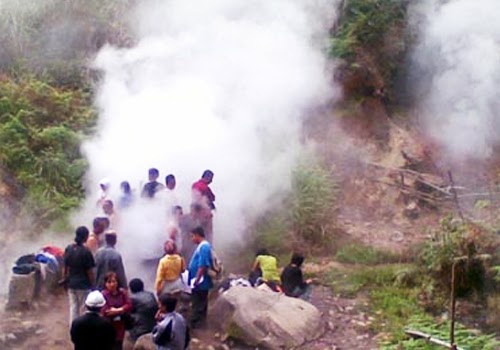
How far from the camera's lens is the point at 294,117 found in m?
12.2

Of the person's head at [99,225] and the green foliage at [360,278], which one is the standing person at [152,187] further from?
the green foliage at [360,278]

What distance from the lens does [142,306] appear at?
6895 mm

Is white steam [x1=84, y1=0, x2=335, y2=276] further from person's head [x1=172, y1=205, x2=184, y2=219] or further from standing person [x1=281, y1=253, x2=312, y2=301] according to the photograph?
standing person [x1=281, y1=253, x2=312, y2=301]

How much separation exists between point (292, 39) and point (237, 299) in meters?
5.96

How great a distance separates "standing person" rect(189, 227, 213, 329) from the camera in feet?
24.5

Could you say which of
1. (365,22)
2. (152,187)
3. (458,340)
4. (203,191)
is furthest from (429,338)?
(365,22)

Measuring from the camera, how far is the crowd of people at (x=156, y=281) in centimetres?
606

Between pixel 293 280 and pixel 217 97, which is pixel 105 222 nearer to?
pixel 293 280

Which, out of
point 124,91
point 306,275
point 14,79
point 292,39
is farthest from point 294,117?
point 14,79

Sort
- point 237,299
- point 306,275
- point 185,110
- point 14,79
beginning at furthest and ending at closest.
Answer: point 14,79, point 185,110, point 306,275, point 237,299

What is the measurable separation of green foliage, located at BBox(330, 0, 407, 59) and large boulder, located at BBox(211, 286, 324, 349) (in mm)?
6146

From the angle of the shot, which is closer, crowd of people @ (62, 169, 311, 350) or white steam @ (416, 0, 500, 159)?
crowd of people @ (62, 169, 311, 350)

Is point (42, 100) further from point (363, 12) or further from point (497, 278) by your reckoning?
point (497, 278)

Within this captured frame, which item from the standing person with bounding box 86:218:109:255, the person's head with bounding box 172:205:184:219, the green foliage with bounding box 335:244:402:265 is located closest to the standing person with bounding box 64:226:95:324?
the standing person with bounding box 86:218:109:255
